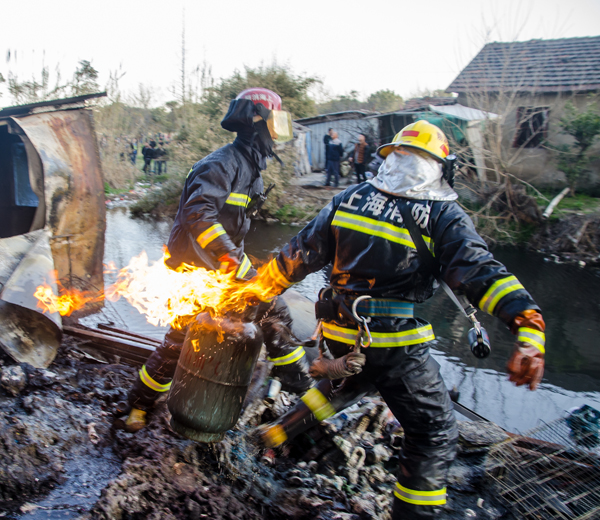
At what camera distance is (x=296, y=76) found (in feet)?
63.8

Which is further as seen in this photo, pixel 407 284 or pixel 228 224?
pixel 228 224

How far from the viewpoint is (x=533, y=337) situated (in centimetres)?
171

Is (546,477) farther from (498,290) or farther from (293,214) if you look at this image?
(293,214)

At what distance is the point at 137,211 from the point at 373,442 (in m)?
10.9

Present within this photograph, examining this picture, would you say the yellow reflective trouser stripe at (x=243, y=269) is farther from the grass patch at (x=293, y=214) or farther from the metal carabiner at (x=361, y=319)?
the grass patch at (x=293, y=214)

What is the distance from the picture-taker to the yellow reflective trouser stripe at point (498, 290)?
5.92ft

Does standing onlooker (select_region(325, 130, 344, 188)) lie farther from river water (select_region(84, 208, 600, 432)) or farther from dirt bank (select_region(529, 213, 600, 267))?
dirt bank (select_region(529, 213, 600, 267))

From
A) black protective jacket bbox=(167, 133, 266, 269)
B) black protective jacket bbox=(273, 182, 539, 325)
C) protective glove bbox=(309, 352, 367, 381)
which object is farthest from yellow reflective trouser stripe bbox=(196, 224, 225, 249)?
protective glove bbox=(309, 352, 367, 381)

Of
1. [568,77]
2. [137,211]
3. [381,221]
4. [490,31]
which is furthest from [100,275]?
[568,77]

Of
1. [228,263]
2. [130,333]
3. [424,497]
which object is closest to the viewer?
[424,497]

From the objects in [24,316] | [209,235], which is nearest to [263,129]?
[209,235]

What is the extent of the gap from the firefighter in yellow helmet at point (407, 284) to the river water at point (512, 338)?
1775 mm

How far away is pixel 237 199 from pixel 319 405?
1.61 metres

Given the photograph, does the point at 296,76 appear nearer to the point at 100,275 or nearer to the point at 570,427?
the point at 100,275
